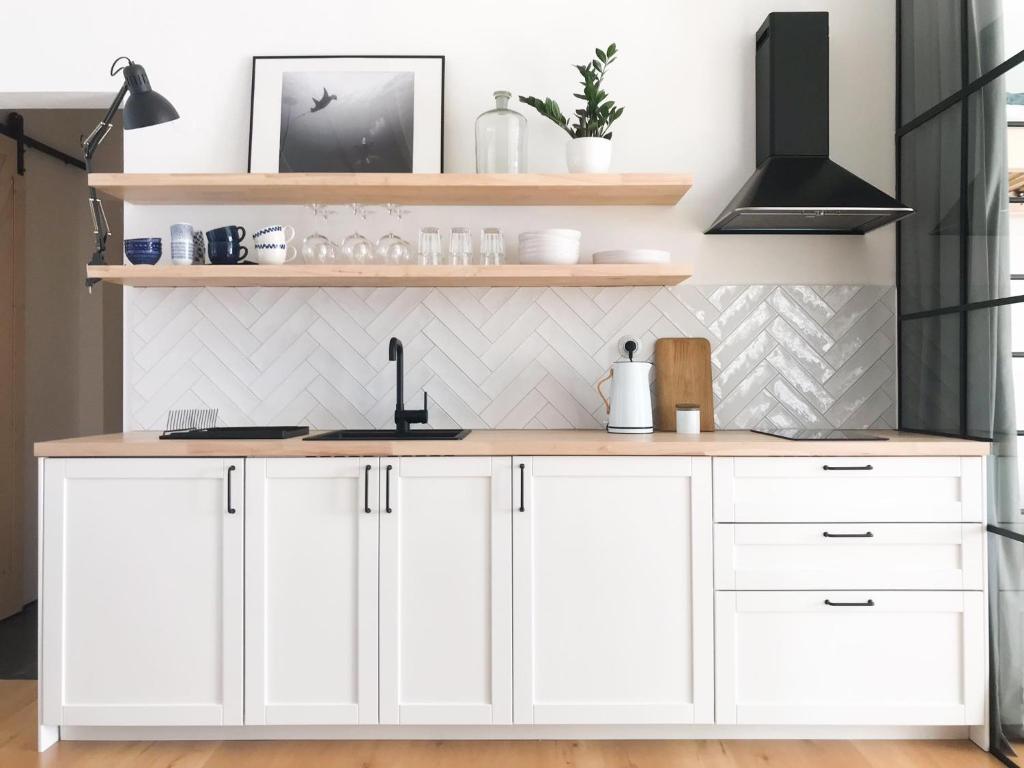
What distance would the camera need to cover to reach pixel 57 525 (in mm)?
2166

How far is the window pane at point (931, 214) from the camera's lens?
2398mm

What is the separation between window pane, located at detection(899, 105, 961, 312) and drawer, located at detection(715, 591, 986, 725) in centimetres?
105

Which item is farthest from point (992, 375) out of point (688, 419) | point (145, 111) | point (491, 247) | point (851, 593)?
point (145, 111)

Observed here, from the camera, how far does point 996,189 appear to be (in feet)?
7.22

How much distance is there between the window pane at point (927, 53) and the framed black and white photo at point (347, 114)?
5.79 ft

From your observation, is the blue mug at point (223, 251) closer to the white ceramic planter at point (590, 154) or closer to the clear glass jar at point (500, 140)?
the clear glass jar at point (500, 140)

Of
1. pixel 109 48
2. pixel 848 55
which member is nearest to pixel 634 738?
pixel 848 55

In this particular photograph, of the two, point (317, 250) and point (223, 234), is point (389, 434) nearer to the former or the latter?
point (317, 250)

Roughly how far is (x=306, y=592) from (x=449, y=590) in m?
0.43

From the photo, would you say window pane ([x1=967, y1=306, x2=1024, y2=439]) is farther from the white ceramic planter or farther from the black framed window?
the white ceramic planter

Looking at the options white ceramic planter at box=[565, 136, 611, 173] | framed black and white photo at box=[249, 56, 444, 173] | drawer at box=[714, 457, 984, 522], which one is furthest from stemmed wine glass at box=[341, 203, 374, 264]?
drawer at box=[714, 457, 984, 522]

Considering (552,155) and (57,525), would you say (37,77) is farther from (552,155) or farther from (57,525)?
(552,155)

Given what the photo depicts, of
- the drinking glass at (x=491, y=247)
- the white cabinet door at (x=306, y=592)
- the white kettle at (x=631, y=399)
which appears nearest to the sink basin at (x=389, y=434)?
the white cabinet door at (x=306, y=592)

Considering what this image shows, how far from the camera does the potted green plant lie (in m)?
2.55
